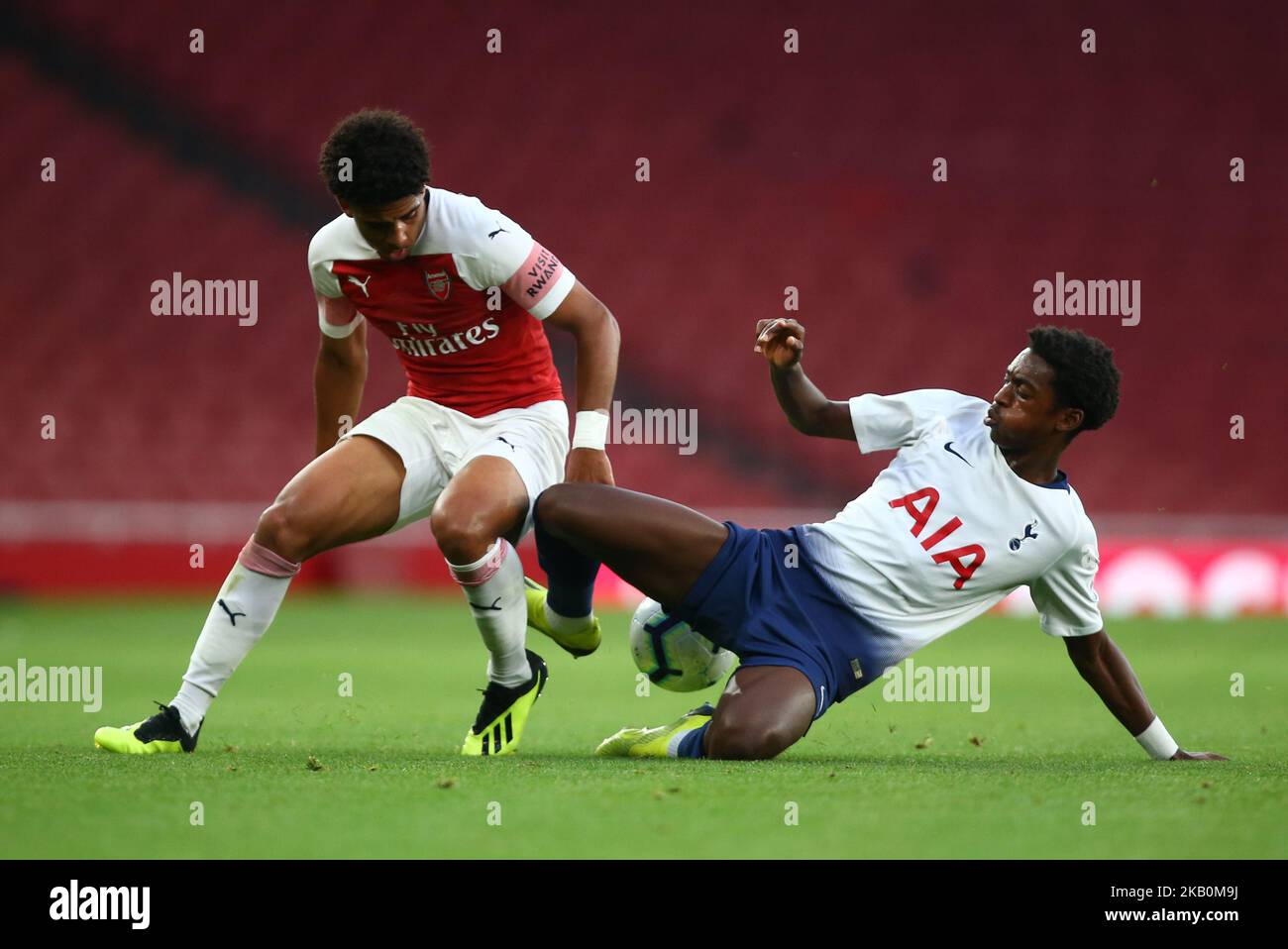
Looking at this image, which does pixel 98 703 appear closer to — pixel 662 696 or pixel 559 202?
pixel 662 696

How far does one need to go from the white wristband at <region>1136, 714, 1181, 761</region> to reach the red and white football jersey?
2237 millimetres

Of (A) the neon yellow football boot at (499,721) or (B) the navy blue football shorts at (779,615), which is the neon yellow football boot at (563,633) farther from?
(B) the navy blue football shorts at (779,615)

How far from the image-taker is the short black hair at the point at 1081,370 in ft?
15.3

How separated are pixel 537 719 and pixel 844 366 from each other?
34.1 feet

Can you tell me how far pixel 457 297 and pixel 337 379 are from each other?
592mm

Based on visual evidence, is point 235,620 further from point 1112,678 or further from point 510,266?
point 1112,678

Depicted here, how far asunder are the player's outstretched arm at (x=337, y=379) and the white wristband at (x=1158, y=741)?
2747 mm

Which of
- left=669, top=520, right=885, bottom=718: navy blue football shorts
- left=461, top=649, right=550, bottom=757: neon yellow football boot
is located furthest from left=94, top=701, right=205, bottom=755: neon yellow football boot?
left=669, top=520, right=885, bottom=718: navy blue football shorts

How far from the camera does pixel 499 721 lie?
16.3ft

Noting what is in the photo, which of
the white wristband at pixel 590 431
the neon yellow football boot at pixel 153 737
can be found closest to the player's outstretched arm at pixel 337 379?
the white wristband at pixel 590 431

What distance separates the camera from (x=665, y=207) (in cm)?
1656

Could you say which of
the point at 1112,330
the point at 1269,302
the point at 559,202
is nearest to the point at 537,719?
the point at 559,202

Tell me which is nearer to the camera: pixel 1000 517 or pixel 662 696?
pixel 1000 517

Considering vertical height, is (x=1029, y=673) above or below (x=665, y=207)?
below
